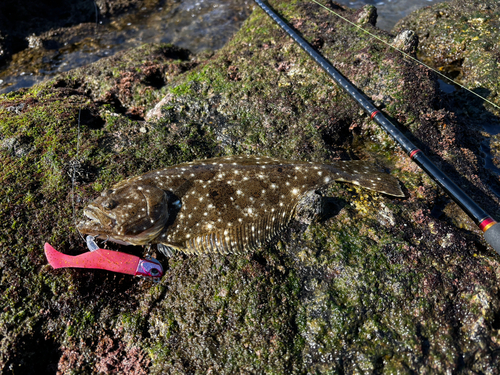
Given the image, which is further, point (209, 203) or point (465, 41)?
point (465, 41)

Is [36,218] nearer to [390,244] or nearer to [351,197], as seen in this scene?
[351,197]

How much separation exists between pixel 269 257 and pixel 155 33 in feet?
27.6

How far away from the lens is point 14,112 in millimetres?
4418

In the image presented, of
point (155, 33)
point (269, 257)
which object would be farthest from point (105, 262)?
point (155, 33)

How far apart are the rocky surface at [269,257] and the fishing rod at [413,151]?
201 mm

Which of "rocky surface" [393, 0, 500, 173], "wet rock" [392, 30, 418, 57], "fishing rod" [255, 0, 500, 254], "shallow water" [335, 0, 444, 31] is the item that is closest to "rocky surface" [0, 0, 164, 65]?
"fishing rod" [255, 0, 500, 254]

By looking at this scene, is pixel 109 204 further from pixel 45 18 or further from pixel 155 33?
pixel 45 18

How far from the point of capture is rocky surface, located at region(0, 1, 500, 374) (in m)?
2.72

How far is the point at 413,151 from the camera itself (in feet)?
11.8

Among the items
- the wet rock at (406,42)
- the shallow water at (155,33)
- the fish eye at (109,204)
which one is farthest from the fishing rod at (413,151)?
the shallow water at (155,33)

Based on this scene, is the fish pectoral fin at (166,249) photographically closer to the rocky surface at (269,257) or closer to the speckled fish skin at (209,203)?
the speckled fish skin at (209,203)

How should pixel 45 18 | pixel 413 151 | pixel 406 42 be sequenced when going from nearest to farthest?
pixel 413 151 → pixel 406 42 → pixel 45 18

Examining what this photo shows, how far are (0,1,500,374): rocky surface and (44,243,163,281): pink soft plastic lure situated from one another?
0.54 ft

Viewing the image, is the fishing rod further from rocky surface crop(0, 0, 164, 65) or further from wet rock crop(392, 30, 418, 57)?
rocky surface crop(0, 0, 164, 65)
